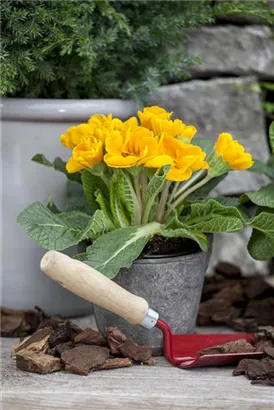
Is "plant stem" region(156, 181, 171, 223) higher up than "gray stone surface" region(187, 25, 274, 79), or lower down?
lower down

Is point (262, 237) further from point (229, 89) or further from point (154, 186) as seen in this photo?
point (229, 89)

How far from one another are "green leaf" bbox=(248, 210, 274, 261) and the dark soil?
12cm

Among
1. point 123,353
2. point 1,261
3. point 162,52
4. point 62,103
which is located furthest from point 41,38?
point 123,353

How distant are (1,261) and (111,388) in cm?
50

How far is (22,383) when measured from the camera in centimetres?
109

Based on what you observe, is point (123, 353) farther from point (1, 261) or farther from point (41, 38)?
point (41, 38)

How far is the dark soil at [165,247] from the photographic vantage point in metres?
1.23

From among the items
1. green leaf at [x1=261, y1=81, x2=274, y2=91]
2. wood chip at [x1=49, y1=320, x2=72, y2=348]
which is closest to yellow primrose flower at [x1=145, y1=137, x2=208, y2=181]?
wood chip at [x1=49, y1=320, x2=72, y2=348]

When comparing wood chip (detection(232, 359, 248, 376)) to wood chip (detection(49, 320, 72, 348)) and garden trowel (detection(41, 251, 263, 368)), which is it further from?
wood chip (detection(49, 320, 72, 348))

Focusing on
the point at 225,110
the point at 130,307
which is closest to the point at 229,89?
the point at 225,110

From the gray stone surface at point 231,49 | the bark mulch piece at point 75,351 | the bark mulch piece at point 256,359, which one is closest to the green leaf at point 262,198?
the bark mulch piece at point 256,359

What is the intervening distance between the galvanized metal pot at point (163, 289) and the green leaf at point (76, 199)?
0.71 ft

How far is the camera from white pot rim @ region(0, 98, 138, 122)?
4.62 ft

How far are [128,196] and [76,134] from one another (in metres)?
0.15
